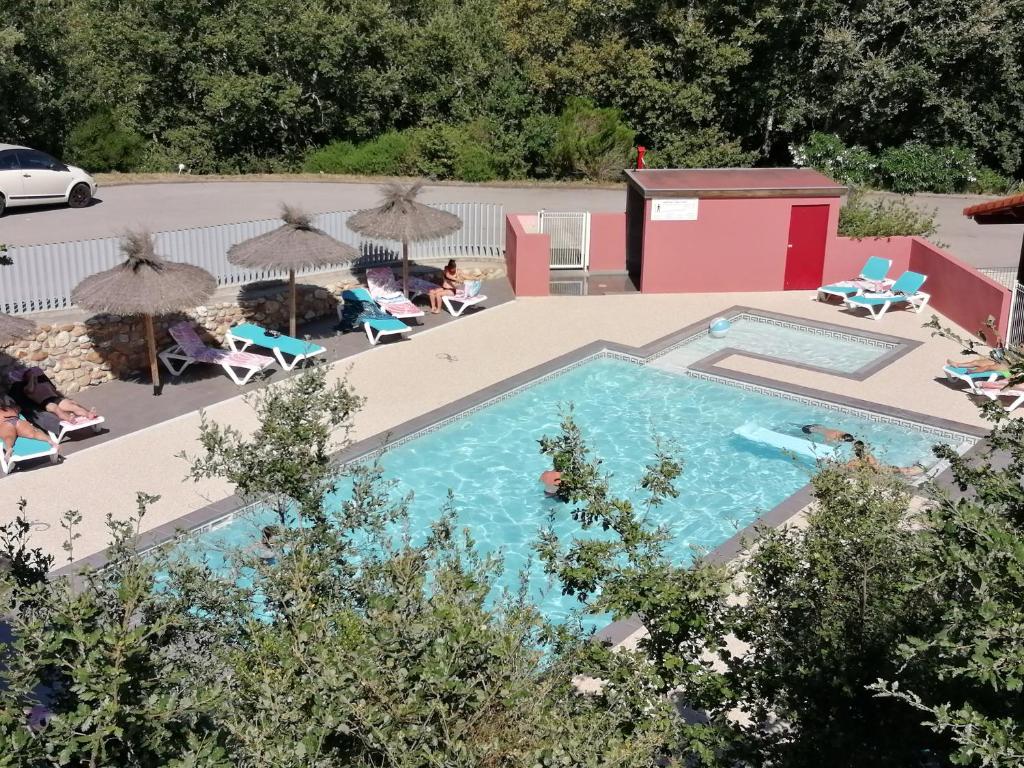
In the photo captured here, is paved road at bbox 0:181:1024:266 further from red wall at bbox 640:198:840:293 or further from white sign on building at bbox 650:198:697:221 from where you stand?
white sign on building at bbox 650:198:697:221

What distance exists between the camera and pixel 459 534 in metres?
12.4

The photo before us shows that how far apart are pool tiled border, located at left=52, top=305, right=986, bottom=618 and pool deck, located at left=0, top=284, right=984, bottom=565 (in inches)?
5.4

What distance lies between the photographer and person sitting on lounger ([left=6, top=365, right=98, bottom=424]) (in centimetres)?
1403

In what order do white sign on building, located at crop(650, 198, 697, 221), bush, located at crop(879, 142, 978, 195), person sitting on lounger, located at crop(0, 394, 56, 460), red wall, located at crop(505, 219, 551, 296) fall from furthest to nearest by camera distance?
bush, located at crop(879, 142, 978, 195) < white sign on building, located at crop(650, 198, 697, 221) < red wall, located at crop(505, 219, 551, 296) < person sitting on lounger, located at crop(0, 394, 56, 460)

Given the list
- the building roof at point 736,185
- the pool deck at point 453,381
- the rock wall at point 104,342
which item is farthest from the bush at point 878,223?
the rock wall at point 104,342

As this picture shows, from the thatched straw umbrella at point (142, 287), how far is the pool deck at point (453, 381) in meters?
1.49

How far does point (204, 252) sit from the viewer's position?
17688 mm

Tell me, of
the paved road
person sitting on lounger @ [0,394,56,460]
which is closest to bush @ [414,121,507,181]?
the paved road

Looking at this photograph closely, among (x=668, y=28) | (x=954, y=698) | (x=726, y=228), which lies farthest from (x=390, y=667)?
(x=668, y=28)

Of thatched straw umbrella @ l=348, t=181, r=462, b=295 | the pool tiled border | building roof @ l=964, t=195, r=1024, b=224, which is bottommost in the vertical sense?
the pool tiled border

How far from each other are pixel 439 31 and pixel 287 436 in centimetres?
2794

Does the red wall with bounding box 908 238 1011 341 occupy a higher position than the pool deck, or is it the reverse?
the red wall with bounding box 908 238 1011 341

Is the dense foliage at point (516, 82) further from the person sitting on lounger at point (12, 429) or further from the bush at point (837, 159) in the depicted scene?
the person sitting on lounger at point (12, 429)

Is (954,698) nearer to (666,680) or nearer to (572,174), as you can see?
(666,680)
